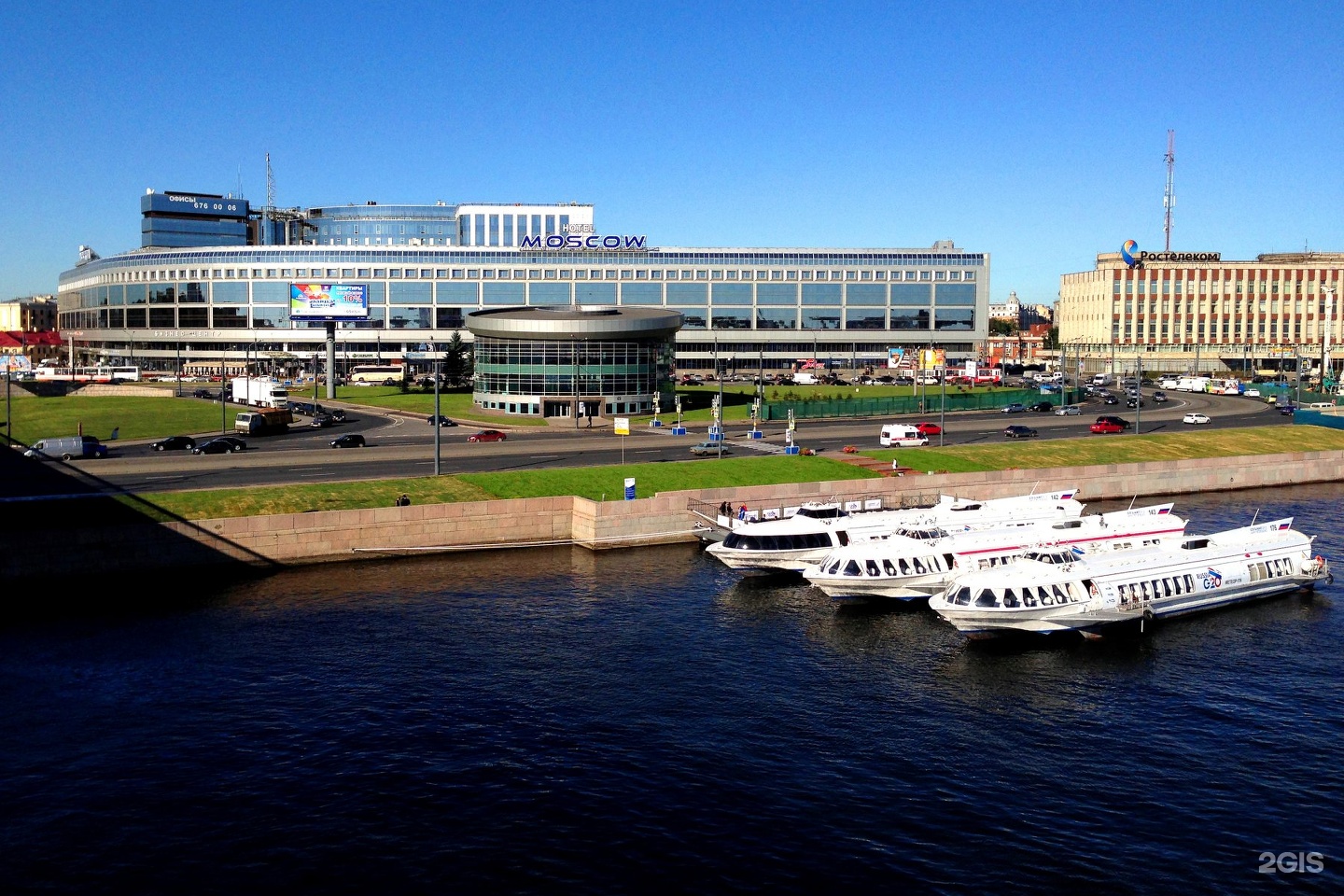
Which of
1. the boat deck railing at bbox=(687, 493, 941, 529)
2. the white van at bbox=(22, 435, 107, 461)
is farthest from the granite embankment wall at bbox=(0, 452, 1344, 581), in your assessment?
the white van at bbox=(22, 435, 107, 461)

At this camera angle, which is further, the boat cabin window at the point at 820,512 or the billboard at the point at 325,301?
the billboard at the point at 325,301

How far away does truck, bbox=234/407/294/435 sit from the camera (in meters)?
108

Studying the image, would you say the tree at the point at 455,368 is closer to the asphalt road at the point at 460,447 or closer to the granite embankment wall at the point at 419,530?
the asphalt road at the point at 460,447

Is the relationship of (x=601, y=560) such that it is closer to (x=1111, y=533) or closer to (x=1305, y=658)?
(x=1111, y=533)

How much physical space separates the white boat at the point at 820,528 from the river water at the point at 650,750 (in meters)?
5.91

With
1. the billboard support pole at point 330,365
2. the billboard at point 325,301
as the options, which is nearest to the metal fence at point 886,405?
the billboard support pole at point 330,365

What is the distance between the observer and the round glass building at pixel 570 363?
12838 cm

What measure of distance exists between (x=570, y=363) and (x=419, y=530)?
6314 centimetres

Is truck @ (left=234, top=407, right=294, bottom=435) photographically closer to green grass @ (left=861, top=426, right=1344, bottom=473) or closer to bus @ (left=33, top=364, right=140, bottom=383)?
green grass @ (left=861, top=426, right=1344, bottom=473)

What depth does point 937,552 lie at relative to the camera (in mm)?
57438

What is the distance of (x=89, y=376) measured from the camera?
Answer: 198 meters

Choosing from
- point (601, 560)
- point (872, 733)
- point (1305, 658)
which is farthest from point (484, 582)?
point (1305, 658)

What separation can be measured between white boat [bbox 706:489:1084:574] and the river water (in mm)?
5913

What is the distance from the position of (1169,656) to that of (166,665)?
136ft
